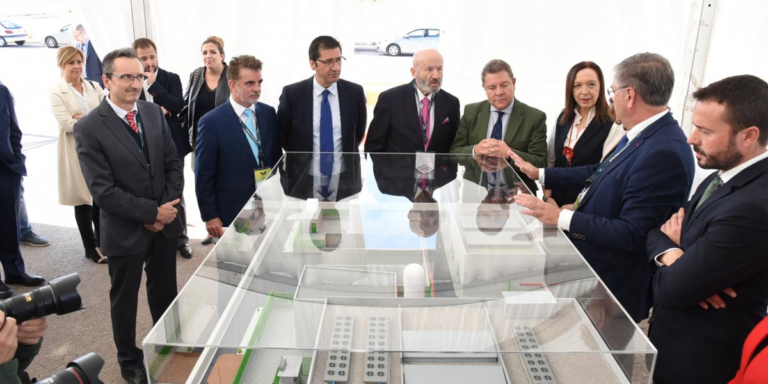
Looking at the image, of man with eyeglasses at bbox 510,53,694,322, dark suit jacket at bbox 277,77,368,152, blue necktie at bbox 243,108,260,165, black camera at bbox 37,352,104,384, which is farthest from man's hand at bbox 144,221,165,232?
man with eyeglasses at bbox 510,53,694,322

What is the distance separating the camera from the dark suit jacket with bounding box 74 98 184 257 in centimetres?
224

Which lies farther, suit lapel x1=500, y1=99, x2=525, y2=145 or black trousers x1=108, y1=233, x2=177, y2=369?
suit lapel x1=500, y1=99, x2=525, y2=145

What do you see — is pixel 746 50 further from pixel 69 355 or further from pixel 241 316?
pixel 69 355

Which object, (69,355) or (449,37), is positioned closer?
(69,355)

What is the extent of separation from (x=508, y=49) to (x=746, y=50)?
1.69 metres

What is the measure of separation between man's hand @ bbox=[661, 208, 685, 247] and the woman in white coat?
144 inches

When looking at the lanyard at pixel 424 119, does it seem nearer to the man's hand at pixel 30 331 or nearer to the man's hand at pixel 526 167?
the man's hand at pixel 526 167

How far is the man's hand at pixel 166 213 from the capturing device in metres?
2.44

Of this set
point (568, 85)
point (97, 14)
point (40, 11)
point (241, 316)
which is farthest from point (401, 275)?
point (40, 11)

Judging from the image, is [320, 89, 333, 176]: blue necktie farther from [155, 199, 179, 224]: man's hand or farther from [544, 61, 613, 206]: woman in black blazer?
[544, 61, 613, 206]: woman in black blazer

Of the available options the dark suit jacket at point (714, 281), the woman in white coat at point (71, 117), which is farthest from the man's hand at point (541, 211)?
the woman in white coat at point (71, 117)

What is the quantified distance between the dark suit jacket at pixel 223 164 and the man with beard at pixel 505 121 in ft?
4.26

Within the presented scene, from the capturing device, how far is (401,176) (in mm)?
2502

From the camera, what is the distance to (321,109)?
3244 millimetres
